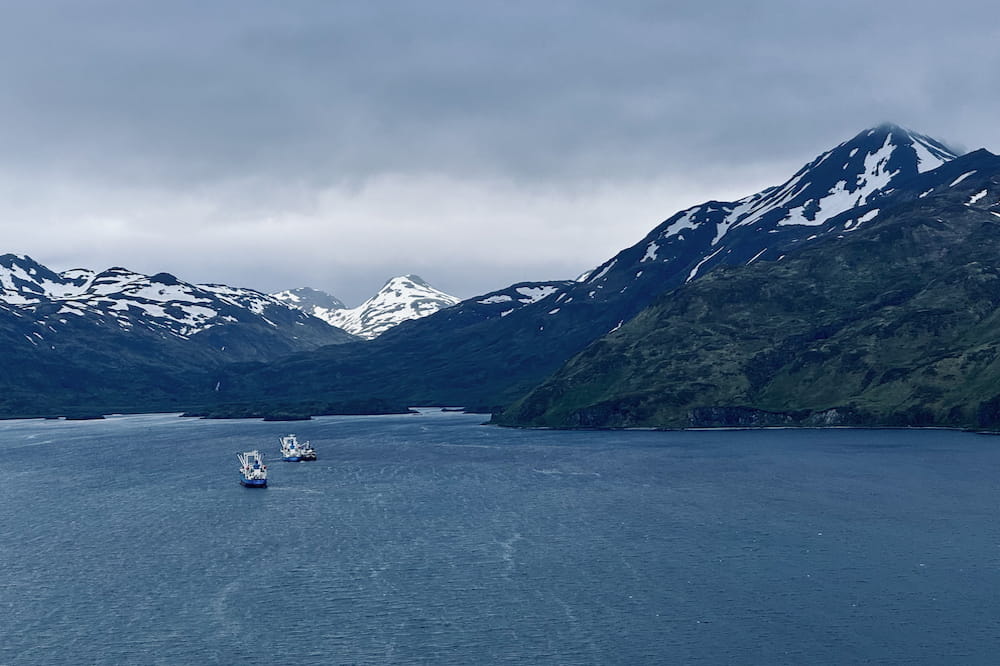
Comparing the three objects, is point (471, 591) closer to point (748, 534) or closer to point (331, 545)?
point (331, 545)

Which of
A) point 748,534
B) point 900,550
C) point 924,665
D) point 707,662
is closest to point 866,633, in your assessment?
point 924,665

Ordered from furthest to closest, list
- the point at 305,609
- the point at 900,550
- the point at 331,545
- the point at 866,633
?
the point at 331,545, the point at 900,550, the point at 305,609, the point at 866,633

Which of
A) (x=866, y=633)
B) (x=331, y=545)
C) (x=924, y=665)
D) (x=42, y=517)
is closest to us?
(x=924, y=665)

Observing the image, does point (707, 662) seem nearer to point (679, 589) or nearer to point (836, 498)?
point (679, 589)

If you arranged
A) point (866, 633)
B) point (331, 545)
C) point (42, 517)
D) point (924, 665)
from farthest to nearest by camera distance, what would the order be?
point (42, 517), point (331, 545), point (866, 633), point (924, 665)

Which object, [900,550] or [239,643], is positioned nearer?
[239,643]

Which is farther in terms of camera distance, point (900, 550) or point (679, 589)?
point (900, 550)

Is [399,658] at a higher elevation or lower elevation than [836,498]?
lower

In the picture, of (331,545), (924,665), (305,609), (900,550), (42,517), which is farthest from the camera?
(42,517)

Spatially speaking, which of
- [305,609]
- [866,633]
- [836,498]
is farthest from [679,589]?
[836,498]
